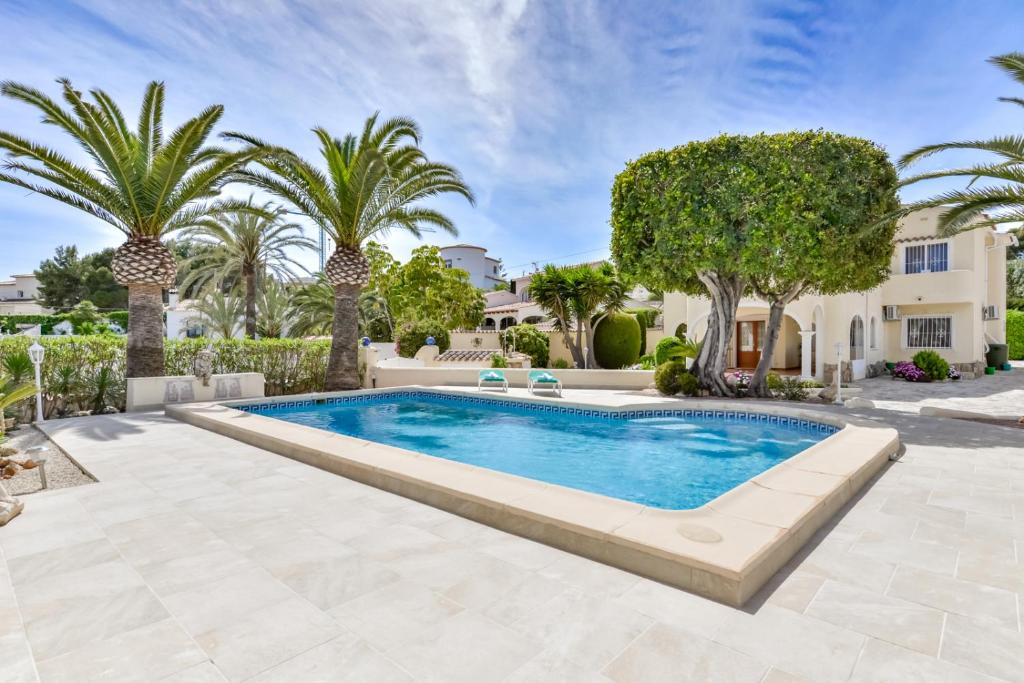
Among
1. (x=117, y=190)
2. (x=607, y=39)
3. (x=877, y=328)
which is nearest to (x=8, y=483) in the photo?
(x=117, y=190)

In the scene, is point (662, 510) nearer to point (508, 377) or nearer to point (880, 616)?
point (880, 616)

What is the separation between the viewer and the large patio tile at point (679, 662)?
2.59 metres

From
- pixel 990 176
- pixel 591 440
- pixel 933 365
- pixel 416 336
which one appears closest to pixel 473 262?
pixel 416 336

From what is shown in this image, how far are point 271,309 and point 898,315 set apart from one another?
1195 inches

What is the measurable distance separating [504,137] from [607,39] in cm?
638

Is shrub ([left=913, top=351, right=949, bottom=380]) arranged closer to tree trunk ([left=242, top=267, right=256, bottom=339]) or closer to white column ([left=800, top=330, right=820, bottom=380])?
white column ([left=800, top=330, right=820, bottom=380])

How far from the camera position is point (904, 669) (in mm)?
2674

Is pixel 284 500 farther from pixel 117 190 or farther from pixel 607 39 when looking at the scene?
pixel 607 39

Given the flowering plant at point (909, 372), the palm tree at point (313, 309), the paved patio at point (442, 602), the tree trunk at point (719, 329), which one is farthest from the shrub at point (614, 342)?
the paved patio at point (442, 602)

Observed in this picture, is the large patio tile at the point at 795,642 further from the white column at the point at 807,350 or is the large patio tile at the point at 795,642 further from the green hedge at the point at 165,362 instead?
the white column at the point at 807,350

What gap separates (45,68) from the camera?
11609mm

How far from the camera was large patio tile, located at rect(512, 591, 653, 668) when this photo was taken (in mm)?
2807

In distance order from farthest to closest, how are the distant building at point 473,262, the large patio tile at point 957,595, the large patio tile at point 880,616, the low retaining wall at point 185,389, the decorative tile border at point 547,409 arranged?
the distant building at point 473,262
the low retaining wall at point 185,389
the decorative tile border at point 547,409
the large patio tile at point 957,595
the large patio tile at point 880,616

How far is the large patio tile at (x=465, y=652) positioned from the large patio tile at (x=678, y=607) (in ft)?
2.77
